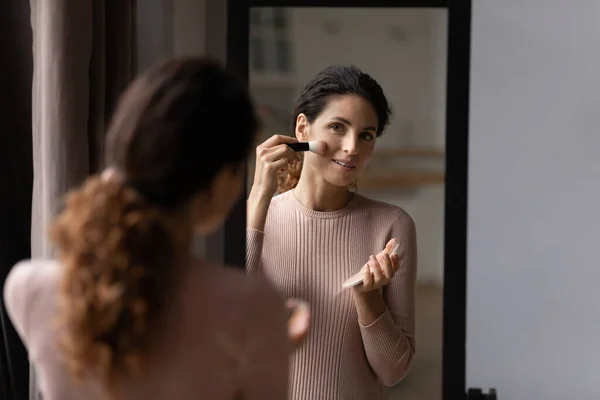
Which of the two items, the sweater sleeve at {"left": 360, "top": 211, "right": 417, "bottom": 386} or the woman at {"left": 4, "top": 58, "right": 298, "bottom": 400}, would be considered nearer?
the woman at {"left": 4, "top": 58, "right": 298, "bottom": 400}

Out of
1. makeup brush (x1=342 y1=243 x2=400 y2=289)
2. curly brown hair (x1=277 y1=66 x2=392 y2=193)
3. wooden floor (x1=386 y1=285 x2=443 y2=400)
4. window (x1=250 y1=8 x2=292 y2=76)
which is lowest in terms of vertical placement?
wooden floor (x1=386 y1=285 x2=443 y2=400)

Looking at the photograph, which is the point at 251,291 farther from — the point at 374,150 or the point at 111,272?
the point at 374,150

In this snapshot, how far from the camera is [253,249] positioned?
3.20 ft

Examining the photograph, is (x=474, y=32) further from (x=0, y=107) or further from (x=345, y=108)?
(x=0, y=107)

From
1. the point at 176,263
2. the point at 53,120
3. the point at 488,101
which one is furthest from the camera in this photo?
the point at 488,101

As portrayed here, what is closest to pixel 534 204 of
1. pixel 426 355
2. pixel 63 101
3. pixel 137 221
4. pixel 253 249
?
pixel 426 355

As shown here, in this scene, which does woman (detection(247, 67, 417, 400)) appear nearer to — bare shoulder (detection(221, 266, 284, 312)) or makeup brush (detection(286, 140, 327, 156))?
makeup brush (detection(286, 140, 327, 156))

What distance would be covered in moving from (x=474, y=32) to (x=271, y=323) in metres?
0.85

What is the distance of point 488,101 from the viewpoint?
1264 mm

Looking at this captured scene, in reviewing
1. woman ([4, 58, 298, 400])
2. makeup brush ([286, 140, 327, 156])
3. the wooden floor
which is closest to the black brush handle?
makeup brush ([286, 140, 327, 156])

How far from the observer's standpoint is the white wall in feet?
4.15

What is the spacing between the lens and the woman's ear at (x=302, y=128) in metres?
0.96

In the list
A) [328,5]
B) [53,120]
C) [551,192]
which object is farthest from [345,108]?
[551,192]

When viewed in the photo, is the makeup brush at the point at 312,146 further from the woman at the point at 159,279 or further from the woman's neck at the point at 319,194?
the woman at the point at 159,279
